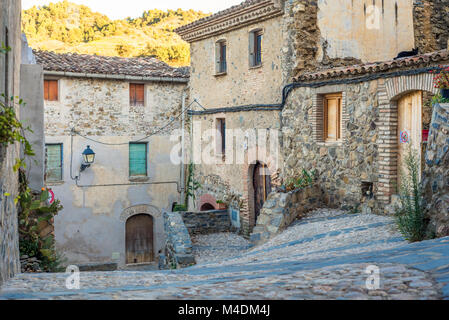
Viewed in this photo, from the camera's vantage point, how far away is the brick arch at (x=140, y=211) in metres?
17.9

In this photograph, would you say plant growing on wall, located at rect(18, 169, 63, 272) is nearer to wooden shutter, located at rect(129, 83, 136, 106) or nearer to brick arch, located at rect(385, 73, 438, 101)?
brick arch, located at rect(385, 73, 438, 101)

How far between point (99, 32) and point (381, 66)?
1308 inches

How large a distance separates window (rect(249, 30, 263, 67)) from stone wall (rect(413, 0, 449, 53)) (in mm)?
4005

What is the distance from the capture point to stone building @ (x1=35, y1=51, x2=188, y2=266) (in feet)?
55.2

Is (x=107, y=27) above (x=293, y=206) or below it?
above

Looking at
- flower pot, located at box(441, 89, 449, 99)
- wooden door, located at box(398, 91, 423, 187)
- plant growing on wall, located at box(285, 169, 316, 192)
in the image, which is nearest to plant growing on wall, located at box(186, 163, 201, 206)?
plant growing on wall, located at box(285, 169, 316, 192)

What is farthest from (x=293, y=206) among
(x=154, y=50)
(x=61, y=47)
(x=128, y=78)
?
(x=61, y=47)

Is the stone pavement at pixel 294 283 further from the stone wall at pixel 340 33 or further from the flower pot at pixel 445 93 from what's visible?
the stone wall at pixel 340 33

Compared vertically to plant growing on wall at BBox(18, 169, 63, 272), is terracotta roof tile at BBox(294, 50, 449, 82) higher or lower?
higher

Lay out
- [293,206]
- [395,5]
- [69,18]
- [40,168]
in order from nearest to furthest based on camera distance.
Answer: [40,168] → [293,206] → [395,5] → [69,18]
